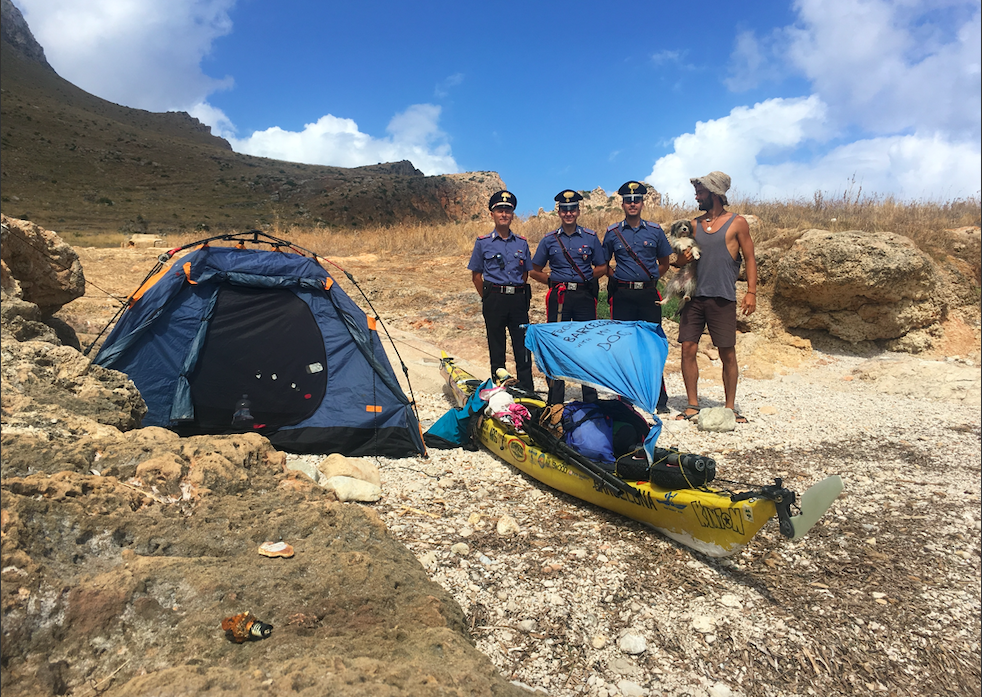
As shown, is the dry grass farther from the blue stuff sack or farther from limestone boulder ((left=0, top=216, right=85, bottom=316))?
limestone boulder ((left=0, top=216, right=85, bottom=316))

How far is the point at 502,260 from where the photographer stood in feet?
20.1

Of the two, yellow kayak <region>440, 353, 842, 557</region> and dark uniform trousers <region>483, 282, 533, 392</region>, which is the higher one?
dark uniform trousers <region>483, 282, 533, 392</region>

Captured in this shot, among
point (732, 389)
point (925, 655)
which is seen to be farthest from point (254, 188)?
point (925, 655)

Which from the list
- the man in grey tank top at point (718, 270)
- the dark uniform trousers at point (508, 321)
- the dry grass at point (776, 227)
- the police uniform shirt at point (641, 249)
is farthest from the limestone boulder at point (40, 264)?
the dry grass at point (776, 227)

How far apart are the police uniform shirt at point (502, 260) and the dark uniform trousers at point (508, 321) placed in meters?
0.10

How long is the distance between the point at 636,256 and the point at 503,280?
1.51 metres

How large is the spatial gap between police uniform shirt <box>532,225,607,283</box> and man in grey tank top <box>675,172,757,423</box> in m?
0.98

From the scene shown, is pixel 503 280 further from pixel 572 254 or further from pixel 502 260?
pixel 572 254

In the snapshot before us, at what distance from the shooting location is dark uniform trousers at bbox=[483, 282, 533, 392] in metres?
6.19

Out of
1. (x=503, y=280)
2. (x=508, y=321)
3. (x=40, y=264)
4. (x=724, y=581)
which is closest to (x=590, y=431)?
(x=724, y=581)

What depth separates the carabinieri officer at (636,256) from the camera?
611 centimetres

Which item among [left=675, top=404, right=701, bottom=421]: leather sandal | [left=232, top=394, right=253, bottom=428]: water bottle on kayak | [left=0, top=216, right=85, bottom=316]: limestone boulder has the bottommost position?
[left=675, top=404, right=701, bottom=421]: leather sandal

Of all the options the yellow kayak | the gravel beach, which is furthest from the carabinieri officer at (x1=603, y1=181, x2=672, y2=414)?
the yellow kayak

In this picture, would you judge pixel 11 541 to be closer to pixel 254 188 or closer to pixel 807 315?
pixel 807 315
